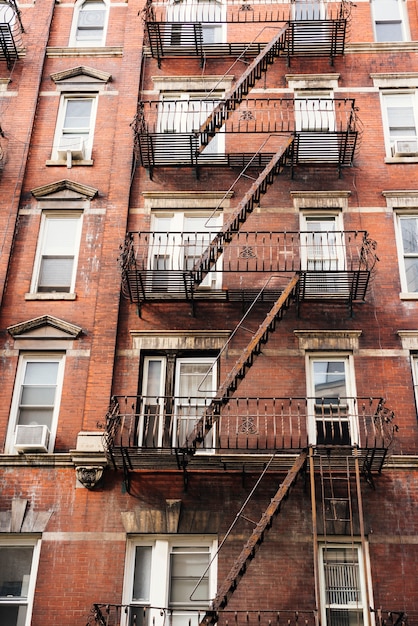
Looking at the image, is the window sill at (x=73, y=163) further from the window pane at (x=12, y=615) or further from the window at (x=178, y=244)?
the window pane at (x=12, y=615)

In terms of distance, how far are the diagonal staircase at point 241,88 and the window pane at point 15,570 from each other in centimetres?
936

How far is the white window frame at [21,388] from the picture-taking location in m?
15.1

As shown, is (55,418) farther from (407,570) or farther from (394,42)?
(394,42)

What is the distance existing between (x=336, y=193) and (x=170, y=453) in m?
7.34

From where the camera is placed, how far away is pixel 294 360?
15797 mm

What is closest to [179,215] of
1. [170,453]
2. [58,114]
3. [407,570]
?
[58,114]

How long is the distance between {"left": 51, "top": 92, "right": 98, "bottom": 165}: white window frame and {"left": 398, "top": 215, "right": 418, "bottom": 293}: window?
7.39 m

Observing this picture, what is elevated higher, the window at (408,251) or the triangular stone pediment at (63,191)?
the triangular stone pediment at (63,191)

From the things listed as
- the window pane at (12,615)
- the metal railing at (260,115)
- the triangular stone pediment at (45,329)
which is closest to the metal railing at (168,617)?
the window pane at (12,615)

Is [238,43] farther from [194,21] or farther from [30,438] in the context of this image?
[30,438]

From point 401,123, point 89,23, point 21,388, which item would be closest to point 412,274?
point 401,123

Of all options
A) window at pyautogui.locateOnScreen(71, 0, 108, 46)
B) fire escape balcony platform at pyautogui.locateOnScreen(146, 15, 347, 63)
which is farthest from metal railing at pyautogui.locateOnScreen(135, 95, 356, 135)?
window at pyautogui.locateOnScreen(71, 0, 108, 46)

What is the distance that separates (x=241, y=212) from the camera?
16688mm

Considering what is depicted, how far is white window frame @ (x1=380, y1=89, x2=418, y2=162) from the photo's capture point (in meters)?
18.5
